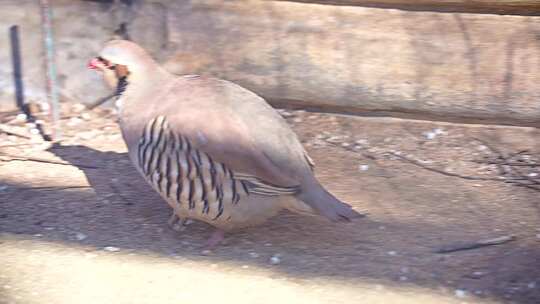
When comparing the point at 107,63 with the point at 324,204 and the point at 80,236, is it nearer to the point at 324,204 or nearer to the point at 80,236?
the point at 80,236

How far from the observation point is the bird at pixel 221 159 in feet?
12.5

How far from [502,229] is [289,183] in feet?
3.32

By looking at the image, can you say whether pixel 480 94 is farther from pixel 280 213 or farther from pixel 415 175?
pixel 280 213

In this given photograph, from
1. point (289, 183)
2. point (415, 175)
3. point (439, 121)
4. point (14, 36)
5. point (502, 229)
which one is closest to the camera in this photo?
point (289, 183)

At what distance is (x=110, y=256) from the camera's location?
12.9 ft

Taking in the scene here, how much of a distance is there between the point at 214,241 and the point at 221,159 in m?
0.43

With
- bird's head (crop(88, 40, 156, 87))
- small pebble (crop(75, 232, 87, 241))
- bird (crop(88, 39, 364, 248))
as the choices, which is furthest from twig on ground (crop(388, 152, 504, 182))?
small pebble (crop(75, 232, 87, 241))

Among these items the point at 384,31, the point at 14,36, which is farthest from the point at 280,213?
the point at 14,36

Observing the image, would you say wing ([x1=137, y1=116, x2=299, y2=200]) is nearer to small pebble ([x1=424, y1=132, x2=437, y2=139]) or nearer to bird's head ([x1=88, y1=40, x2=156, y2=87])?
bird's head ([x1=88, y1=40, x2=156, y2=87])

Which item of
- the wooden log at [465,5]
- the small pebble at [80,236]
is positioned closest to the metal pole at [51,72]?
the small pebble at [80,236]

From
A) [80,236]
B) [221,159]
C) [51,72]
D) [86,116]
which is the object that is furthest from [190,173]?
[86,116]

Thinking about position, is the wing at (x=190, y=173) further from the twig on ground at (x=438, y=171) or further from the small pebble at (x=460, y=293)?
the twig on ground at (x=438, y=171)

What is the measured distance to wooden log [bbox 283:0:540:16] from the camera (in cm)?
476

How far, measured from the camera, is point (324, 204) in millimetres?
3850
